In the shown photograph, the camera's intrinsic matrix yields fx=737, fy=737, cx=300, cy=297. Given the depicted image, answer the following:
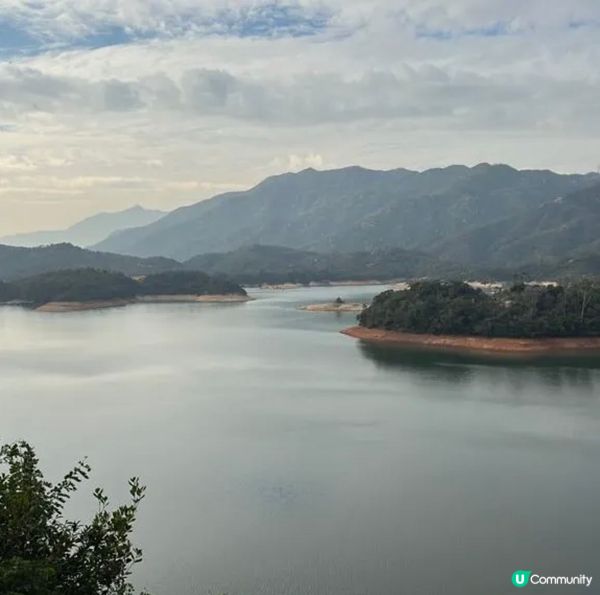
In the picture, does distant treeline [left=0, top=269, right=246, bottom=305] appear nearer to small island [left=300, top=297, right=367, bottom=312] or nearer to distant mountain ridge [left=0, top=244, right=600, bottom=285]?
small island [left=300, top=297, right=367, bottom=312]

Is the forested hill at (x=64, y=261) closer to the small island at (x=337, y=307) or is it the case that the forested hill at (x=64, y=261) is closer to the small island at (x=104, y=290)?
the small island at (x=104, y=290)

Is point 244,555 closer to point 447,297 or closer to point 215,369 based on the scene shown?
point 215,369

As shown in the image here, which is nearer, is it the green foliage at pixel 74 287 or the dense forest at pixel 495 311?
the dense forest at pixel 495 311

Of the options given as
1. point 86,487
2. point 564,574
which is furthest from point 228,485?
point 564,574

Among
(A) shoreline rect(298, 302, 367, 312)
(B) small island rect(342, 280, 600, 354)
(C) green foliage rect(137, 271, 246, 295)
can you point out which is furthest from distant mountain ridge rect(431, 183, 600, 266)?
(B) small island rect(342, 280, 600, 354)

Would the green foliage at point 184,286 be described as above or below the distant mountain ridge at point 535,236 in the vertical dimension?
below

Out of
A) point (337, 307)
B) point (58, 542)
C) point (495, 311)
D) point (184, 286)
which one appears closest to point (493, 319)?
point (495, 311)

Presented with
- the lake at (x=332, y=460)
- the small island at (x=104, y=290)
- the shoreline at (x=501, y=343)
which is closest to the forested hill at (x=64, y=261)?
the small island at (x=104, y=290)
